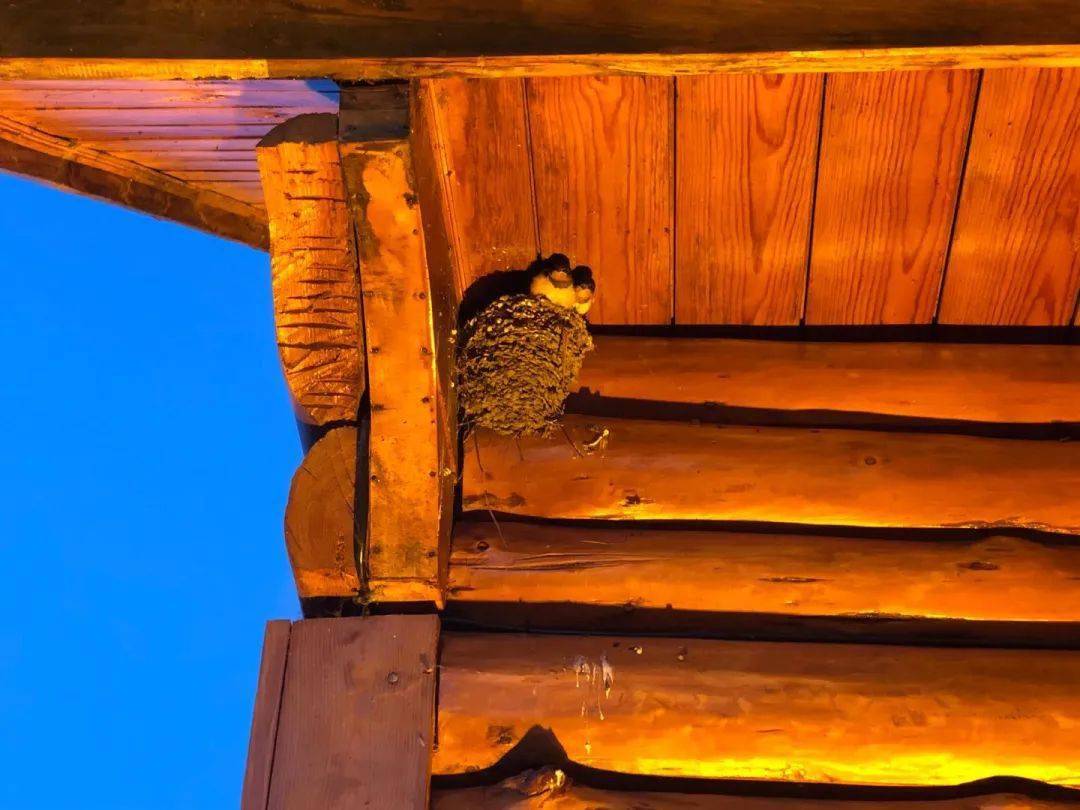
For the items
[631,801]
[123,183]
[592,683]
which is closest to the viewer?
[631,801]

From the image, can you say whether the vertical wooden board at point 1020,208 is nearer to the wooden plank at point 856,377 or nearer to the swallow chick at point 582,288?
the wooden plank at point 856,377

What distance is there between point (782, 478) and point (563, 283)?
2.83 ft

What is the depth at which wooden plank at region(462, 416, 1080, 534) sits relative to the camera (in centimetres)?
303

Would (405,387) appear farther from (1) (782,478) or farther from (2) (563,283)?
(1) (782,478)

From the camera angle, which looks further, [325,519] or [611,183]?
[611,183]

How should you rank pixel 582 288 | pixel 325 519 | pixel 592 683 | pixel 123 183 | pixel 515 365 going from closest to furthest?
1. pixel 592 683
2. pixel 325 519
3. pixel 515 365
4. pixel 582 288
5. pixel 123 183

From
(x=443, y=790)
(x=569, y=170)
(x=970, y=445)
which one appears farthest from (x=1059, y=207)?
(x=443, y=790)

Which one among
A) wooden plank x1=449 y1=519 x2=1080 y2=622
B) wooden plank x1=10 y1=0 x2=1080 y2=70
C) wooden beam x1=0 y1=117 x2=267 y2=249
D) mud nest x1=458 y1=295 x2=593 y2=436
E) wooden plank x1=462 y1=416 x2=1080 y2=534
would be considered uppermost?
wooden beam x1=0 y1=117 x2=267 y2=249

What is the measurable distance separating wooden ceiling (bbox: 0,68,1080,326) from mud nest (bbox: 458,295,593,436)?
20cm

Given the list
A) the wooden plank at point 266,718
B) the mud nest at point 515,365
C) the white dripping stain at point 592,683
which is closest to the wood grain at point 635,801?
the white dripping stain at point 592,683

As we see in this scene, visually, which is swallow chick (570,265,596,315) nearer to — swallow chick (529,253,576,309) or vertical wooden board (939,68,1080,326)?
swallow chick (529,253,576,309)

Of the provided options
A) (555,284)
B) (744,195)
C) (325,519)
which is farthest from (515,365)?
(744,195)

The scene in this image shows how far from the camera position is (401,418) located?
2.79 m

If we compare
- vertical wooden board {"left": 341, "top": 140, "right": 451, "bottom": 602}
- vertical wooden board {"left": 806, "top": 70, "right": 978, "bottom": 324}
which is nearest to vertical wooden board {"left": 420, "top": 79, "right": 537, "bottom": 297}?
vertical wooden board {"left": 341, "top": 140, "right": 451, "bottom": 602}
